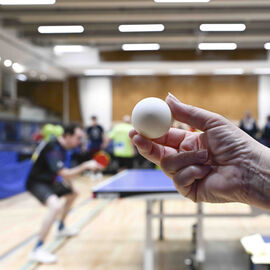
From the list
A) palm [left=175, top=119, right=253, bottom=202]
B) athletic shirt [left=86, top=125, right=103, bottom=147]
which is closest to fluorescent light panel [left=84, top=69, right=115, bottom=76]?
athletic shirt [left=86, top=125, right=103, bottom=147]

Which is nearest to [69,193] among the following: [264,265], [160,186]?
[160,186]

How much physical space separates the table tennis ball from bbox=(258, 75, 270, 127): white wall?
34.7 ft

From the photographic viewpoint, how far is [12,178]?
5188 mm

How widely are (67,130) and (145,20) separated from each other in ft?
3.83

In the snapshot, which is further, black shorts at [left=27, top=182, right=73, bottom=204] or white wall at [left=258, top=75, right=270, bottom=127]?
Answer: white wall at [left=258, top=75, right=270, bottom=127]

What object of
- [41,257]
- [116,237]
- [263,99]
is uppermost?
[263,99]

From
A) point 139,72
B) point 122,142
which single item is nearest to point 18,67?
point 122,142

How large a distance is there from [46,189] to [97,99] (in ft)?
28.2

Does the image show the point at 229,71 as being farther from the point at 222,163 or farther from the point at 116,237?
the point at 222,163

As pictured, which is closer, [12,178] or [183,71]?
[12,178]

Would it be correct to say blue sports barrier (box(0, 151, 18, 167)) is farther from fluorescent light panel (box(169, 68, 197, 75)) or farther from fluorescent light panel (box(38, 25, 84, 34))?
fluorescent light panel (box(169, 68, 197, 75))

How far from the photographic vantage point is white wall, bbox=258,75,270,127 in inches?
419

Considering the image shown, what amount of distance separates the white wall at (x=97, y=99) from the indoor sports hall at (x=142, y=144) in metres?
0.03

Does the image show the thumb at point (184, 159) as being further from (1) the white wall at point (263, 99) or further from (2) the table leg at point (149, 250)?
(1) the white wall at point (263, 99)
